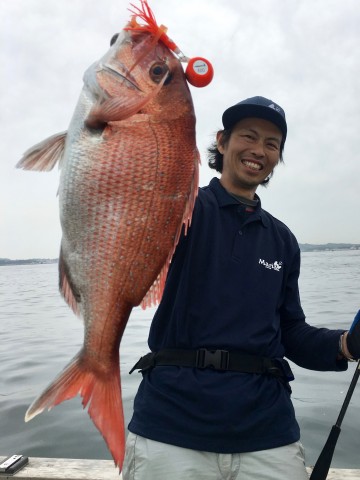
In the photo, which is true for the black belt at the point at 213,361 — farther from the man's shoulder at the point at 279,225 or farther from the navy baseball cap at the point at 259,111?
the navy baseball cap at the point at 259,111

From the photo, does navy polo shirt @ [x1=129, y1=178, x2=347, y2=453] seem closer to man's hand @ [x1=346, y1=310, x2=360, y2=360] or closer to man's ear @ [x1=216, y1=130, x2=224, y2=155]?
man's hand @ [x1=346, y1=310, x2=360, y2=360]

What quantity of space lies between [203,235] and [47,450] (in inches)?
147

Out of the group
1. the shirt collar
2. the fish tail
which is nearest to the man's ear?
the shirt collar

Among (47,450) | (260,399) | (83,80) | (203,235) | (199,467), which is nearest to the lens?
(83,80)

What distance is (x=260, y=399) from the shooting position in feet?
7.60

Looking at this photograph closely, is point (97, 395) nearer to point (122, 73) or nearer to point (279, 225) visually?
point (122, 73)

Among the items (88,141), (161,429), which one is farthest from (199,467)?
(88,141)

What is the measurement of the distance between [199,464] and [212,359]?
475 mm

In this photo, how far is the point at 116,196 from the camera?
166cm

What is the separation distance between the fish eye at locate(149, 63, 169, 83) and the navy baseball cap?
38.0 inches

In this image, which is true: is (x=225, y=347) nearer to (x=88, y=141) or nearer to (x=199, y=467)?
(x=199, y=467)

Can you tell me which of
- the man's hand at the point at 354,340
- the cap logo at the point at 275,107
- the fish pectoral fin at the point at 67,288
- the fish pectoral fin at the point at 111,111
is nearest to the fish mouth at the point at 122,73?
the fish pectoral fin at the point at 111,111

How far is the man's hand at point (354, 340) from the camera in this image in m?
2.54

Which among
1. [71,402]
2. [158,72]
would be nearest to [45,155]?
[158,72]
